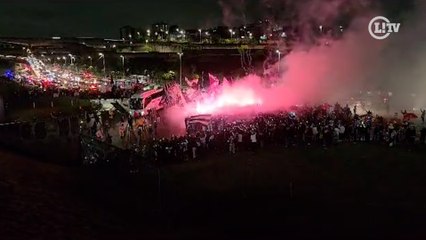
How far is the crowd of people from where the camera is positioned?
19359 millimetres

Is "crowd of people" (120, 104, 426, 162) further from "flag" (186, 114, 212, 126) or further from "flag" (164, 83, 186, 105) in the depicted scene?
"flag" (164, 83, 186, 105)

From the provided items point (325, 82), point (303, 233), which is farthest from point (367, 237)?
point (325, 82)

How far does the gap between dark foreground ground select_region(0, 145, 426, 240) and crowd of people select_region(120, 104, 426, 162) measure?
3.76ft

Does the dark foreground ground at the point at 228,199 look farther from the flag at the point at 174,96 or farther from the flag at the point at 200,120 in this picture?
the flag at the point at 174,96

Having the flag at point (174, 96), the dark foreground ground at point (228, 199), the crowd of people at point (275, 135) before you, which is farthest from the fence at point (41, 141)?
the flag at point (174, 96)

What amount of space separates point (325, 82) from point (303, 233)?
28306 millimetres

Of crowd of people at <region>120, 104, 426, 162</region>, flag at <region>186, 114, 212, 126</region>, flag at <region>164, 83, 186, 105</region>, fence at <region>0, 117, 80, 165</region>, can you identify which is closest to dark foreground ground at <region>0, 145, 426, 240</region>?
crowd of people at <region>120, 104, 426, 162</region>

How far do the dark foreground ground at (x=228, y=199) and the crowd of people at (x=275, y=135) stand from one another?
114 cm

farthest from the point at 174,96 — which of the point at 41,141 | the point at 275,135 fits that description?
the point at 41,141

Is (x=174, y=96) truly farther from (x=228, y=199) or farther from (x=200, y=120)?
(x=228, y=199)

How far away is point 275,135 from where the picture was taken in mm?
20719

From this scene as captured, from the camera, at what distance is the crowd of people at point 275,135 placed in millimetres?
19359

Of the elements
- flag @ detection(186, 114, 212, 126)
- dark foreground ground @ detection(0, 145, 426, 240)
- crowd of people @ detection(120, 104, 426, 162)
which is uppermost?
flag @ detection(186, 114, 212, 126)

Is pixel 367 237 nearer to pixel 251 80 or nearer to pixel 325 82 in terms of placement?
pixel 251 80
